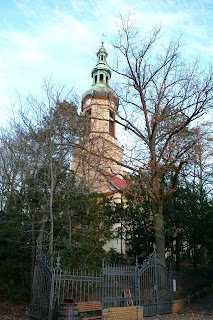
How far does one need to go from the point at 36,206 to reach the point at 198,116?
9788 mm

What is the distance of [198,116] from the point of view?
48.6ft

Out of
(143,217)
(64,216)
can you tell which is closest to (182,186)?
(143,217)

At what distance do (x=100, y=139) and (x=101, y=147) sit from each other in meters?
3.01

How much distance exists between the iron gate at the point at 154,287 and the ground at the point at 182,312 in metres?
0.39

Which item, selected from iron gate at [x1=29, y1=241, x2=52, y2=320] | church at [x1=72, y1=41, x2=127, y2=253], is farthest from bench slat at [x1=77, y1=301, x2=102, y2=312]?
church at [x1=72, y1=41, x2=127, y2=253]

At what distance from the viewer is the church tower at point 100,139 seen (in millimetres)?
16812

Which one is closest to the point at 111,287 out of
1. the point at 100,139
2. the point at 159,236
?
the point at 159,236

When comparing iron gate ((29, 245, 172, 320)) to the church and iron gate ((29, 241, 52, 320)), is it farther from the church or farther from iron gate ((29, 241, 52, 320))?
the church

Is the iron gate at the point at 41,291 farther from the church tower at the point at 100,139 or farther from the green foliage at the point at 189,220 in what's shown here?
the green foliage at the point at 189,220

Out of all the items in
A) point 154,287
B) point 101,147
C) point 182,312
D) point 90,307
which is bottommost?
point 182,312

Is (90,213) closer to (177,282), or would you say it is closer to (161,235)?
(161,235)

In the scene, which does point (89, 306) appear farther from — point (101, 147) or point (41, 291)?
point (101, 147)

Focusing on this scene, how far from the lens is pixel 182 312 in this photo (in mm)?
12516

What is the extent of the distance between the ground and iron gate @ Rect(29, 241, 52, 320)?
409 cm
